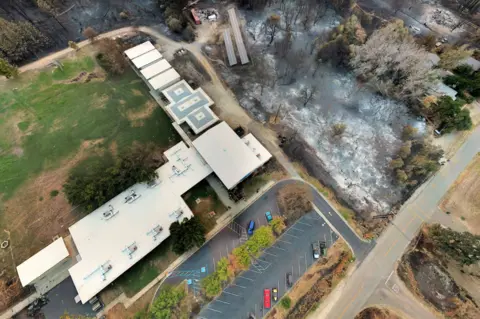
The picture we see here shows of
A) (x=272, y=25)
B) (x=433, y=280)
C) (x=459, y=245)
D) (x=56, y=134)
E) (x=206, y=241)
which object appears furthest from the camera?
(x=272, y=25)

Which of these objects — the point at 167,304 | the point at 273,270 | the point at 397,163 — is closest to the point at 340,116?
the point at 397,163

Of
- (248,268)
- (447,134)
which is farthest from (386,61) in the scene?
(248,268)

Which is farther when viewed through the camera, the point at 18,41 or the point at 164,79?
the point at 18,41

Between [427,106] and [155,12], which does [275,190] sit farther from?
[155,12]

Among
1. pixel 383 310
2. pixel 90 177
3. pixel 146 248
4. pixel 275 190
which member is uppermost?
pixel 90 177

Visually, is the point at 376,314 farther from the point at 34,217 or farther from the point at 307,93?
the point at 34,217
